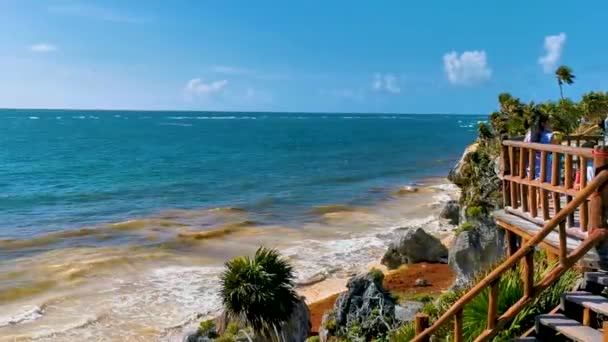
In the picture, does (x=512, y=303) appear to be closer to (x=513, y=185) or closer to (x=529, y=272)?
(x=529, y=272)

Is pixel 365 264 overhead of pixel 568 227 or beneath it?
beneath

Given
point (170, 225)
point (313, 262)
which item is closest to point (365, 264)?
point (313, 262)

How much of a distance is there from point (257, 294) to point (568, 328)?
7.12 metres

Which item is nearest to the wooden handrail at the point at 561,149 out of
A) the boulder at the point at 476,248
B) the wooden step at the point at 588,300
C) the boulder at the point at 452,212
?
the wooden step at the point at 588,300

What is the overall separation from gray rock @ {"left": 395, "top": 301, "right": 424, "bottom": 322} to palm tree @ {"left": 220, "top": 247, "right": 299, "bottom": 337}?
248 cm

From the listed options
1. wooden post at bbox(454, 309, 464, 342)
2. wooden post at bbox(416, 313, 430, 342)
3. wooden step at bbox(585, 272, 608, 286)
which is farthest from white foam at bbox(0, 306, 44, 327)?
wooden step at bbox(585, 272, 608, 286)

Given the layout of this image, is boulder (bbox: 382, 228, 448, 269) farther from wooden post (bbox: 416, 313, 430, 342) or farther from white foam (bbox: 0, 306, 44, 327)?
wooden post (bbox: 416, 313, 430, 342)

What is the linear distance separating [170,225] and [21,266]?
382 inches

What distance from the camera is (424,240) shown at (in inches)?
891

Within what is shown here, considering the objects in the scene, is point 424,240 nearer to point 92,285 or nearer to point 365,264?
point 365,264

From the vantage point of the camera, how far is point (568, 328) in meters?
6.65

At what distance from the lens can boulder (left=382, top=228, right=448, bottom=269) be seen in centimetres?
2244

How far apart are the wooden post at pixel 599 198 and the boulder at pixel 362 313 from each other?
5.47 meters

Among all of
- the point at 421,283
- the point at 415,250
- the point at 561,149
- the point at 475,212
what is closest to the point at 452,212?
the point at 415,250
